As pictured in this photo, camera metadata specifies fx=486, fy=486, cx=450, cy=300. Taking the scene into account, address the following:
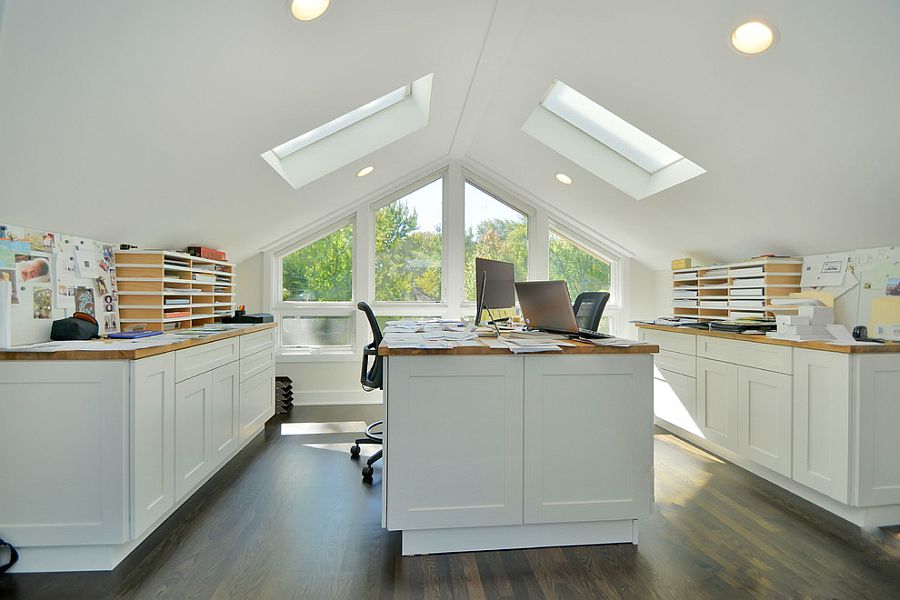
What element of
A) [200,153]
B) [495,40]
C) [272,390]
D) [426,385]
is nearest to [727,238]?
[495,40]

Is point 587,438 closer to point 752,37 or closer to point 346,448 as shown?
point 752,37

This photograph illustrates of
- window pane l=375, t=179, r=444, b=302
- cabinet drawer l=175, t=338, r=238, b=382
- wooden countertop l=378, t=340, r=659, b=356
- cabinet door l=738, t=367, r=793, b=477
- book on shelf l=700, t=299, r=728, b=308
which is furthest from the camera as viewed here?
window pane l=375, t=179, r=444, b=302

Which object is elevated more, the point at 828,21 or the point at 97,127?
the point at 828,21

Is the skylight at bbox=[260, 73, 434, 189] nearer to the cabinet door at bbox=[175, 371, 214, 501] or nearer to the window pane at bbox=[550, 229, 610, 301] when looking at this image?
the cabinet door at bbox=[175, 371, 214, 501]

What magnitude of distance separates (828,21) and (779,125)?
1.98 ft

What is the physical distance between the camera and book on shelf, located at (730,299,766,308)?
10.8ft

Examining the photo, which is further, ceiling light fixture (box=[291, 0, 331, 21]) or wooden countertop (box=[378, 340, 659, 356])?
wooden countertop (box=[378, 340, 659, 356])

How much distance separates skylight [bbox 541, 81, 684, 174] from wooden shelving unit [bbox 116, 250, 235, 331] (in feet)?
9.18

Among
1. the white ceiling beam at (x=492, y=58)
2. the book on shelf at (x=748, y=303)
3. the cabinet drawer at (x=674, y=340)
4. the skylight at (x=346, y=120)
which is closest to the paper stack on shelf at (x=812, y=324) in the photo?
the book on shelf at (x=748, y=303)

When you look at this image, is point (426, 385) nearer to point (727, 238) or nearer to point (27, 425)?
point (27, 425)

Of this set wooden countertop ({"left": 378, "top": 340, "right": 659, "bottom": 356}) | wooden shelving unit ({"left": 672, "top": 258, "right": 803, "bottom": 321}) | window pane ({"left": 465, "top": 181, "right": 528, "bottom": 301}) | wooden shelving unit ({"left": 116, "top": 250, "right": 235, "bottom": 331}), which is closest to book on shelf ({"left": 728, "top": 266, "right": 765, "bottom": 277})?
wooden shelving unit ({"left": 672, "top": 258, "right": 803, "bottom": 321})

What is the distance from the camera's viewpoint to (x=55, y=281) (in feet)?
7.68

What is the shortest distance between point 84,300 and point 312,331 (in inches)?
95.2

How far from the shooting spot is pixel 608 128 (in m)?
3.70
